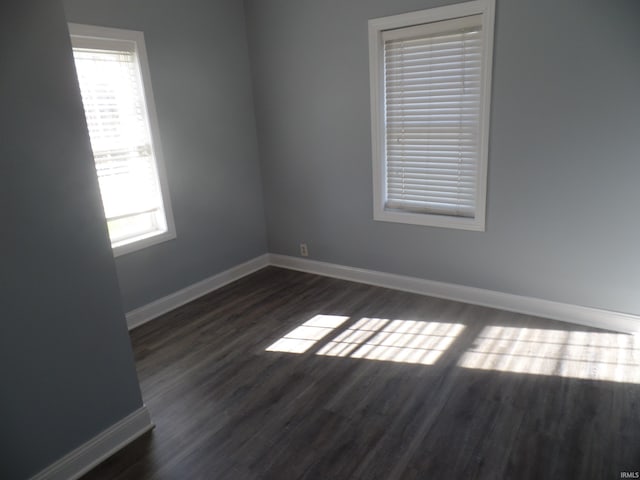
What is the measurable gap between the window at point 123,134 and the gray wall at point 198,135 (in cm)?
10

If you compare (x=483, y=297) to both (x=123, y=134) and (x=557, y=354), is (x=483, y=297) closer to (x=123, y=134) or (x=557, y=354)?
(x=557, y=354)

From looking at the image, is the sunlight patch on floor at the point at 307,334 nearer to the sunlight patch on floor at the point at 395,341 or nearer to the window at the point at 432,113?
the sunlight patch on floor at the point at 395,341

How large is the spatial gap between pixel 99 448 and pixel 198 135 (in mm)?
2673

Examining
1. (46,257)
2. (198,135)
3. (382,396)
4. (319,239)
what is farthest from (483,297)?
(46,257)

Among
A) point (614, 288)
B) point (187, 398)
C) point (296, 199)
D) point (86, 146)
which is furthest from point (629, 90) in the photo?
point (187, 398)

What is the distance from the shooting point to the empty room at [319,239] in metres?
2.03

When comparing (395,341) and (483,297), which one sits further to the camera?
(483,297)

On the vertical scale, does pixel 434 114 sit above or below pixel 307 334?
above

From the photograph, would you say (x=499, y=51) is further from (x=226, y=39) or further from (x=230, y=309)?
(x=230, y=309)

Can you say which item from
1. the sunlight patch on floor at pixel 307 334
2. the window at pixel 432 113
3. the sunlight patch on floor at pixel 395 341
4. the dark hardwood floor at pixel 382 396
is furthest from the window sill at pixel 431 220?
the sunlight patch on floor at pixel 307 334

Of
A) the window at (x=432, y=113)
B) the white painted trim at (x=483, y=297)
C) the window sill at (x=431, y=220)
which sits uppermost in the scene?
the window at (x=432, y=113)

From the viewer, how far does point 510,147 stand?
322 centimetres

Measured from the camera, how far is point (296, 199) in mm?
4516

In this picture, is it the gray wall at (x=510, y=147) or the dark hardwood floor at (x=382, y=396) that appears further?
the gray wall at (x=510, y=147)
